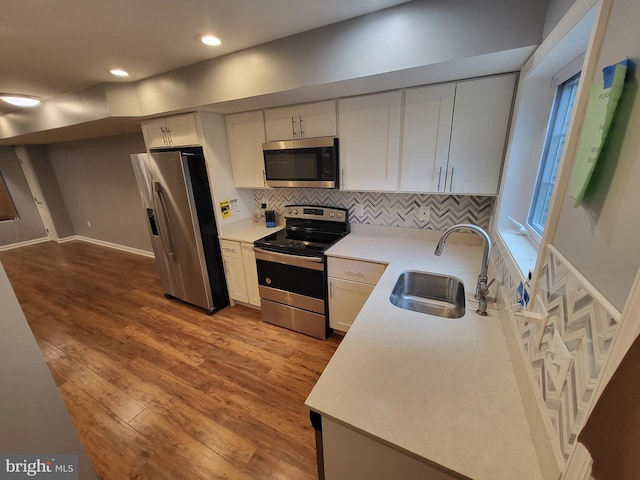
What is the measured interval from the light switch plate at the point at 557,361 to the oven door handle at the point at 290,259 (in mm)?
1552

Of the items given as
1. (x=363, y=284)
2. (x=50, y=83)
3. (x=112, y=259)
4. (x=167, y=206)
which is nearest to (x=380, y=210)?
(x=363, y=284)

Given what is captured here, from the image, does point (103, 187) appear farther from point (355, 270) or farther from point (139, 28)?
point (355, 270)

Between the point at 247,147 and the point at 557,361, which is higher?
the point at 247,147

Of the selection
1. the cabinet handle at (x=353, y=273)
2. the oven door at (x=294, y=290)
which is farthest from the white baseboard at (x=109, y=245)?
the cabinet handle at (x=353, y=273)

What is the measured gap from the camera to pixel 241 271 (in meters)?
2.67

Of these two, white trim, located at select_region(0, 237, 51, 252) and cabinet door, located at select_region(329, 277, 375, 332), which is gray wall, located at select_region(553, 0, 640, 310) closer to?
cabinet door, located at select_region(329, 277, 375, 332)

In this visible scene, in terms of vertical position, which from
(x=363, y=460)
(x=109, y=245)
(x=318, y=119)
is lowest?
(x=109, y=245)

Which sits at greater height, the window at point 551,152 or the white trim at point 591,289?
the window at point 551,152

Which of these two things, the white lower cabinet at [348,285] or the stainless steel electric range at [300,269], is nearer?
the white lower cabinet at [348,285]

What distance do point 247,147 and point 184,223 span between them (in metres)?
1.02

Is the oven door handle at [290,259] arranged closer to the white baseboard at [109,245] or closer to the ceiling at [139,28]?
the ceiling at [139,28]

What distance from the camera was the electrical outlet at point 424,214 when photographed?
2.16 meters

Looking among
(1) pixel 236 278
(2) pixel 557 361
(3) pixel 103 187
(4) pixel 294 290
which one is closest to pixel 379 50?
(2) pixel 557 361

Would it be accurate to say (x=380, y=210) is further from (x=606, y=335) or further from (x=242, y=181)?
(x=606, y=335)
